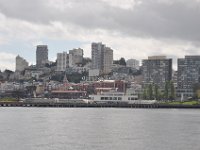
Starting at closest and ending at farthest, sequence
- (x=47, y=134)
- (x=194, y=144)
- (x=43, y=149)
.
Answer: (x=43, y=149) < (x=194, y=144) < (x=47, y=134)

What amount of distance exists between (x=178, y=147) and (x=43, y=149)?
15.5 meters

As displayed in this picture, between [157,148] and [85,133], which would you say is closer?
[157,148]

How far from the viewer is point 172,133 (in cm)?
7962

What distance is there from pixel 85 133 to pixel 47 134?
5.68 m

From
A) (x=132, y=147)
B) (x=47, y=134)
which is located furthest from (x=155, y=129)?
(x=132, y=147)

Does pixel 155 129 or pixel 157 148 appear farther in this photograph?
pixel 155 129

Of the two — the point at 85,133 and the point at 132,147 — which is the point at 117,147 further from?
the point at 85,133

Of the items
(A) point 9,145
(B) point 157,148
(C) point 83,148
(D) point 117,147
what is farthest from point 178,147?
(A) point 9,145

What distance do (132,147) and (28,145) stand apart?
1182cm

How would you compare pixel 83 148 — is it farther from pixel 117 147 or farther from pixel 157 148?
pixel 157 148

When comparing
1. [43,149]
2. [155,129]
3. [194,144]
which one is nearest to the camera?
[43,149]

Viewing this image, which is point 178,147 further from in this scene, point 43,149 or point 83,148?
point 43,149

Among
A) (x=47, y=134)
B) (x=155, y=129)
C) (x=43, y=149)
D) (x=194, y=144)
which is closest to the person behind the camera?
(x=43, y=149)

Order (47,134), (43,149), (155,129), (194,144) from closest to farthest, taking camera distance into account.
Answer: (43,149) < (194,144) < (47,134) < (155,129)
